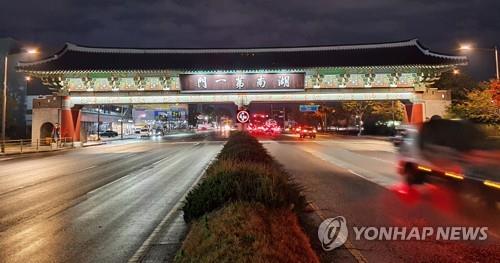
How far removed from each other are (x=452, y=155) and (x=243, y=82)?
114 ft

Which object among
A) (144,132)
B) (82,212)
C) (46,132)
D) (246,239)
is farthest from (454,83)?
(246,239)

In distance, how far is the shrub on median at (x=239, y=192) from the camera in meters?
7.40

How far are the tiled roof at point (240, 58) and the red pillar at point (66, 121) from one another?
135 inches

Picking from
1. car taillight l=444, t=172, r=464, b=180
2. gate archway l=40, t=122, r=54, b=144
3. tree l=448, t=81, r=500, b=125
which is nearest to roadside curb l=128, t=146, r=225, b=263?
car taillight l=444, t=172, r=464, b=180

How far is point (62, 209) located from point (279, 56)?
131 ft

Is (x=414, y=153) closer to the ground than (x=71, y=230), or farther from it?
farther from it

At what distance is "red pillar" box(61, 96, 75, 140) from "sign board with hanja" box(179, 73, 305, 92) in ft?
39.0

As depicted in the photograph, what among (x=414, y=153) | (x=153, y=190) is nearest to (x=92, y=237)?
(x=153, y=190)

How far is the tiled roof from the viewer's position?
43844 millimetres

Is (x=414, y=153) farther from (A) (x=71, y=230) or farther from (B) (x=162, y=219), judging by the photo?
(A) (x=71, y=230)

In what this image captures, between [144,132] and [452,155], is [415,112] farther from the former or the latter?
[144,132]

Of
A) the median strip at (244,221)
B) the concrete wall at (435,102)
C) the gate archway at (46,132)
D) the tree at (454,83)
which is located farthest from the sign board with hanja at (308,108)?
the median strip at (244,221)

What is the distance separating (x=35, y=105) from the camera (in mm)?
45500

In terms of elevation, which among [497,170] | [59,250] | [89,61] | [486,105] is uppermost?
[89,61]
